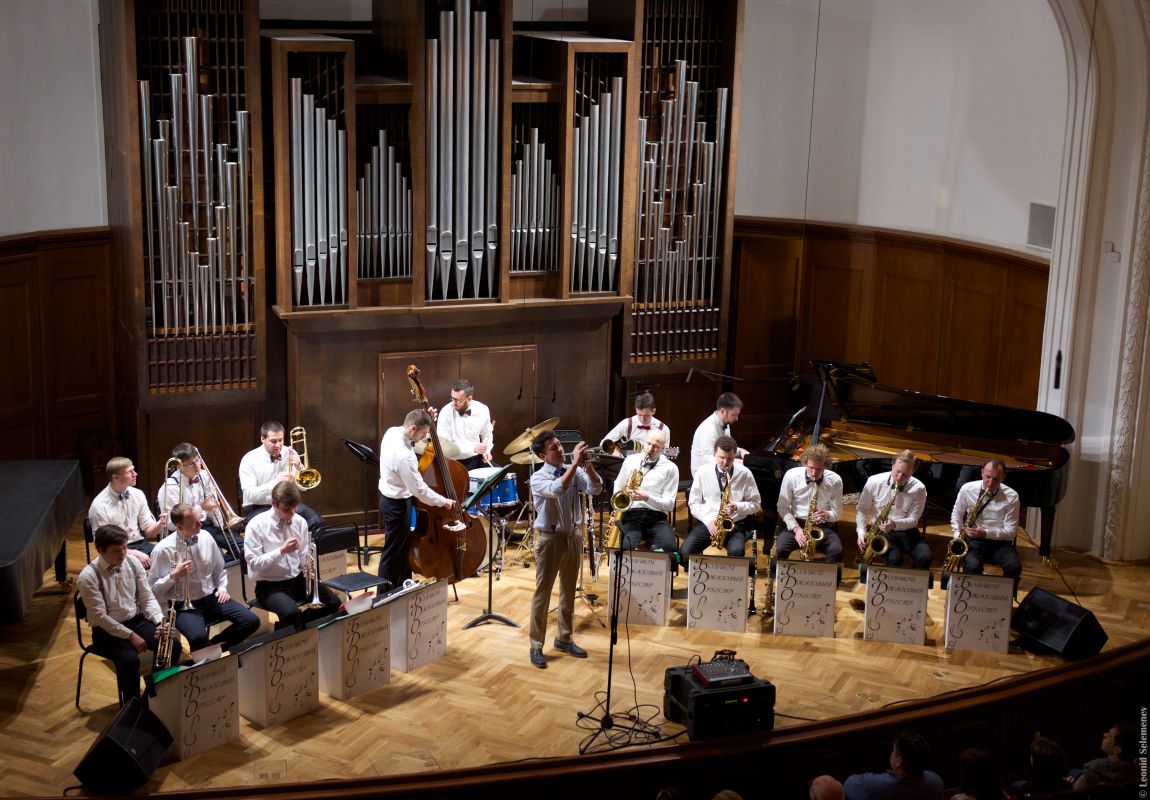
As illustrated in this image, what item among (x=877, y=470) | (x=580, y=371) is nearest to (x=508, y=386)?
(x=580, y=371)

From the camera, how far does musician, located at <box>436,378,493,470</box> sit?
9.24 metres

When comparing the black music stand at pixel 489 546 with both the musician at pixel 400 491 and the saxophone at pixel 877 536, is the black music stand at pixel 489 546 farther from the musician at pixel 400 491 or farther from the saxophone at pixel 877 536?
the saxophone at pixel 877 536

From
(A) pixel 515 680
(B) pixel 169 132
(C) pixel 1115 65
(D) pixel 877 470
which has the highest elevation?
(C) pixel 1115 65

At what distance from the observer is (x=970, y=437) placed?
9289 mm

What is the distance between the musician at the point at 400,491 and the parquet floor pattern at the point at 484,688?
1.68 ft

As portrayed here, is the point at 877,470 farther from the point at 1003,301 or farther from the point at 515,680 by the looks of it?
the point at 515,680

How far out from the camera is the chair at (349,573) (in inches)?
310

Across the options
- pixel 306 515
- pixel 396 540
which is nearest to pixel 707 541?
pixel 396 540

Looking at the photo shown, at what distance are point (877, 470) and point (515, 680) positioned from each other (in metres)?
3.04

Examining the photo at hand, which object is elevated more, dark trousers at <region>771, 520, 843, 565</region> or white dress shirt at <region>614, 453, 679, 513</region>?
white dress shirt at <region>614, 453, 679, 513</region>

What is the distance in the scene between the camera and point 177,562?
283 inches

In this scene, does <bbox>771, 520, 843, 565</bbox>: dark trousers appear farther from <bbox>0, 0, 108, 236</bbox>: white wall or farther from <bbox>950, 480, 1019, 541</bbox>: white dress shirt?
<bbox>0, 0, 108, 236</bbox>: white wall

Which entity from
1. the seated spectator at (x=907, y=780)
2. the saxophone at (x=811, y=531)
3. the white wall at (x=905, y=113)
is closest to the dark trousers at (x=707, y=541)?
the saxophone at (x=811, y=531)

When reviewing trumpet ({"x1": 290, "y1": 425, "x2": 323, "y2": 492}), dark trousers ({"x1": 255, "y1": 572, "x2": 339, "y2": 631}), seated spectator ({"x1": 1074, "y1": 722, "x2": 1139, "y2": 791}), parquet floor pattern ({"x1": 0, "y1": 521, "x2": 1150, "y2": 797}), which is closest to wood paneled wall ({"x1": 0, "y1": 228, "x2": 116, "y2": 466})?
parquet floor pattern ({"x1": 0, "y1": 521, "x2": 1150, "y2": 797})
